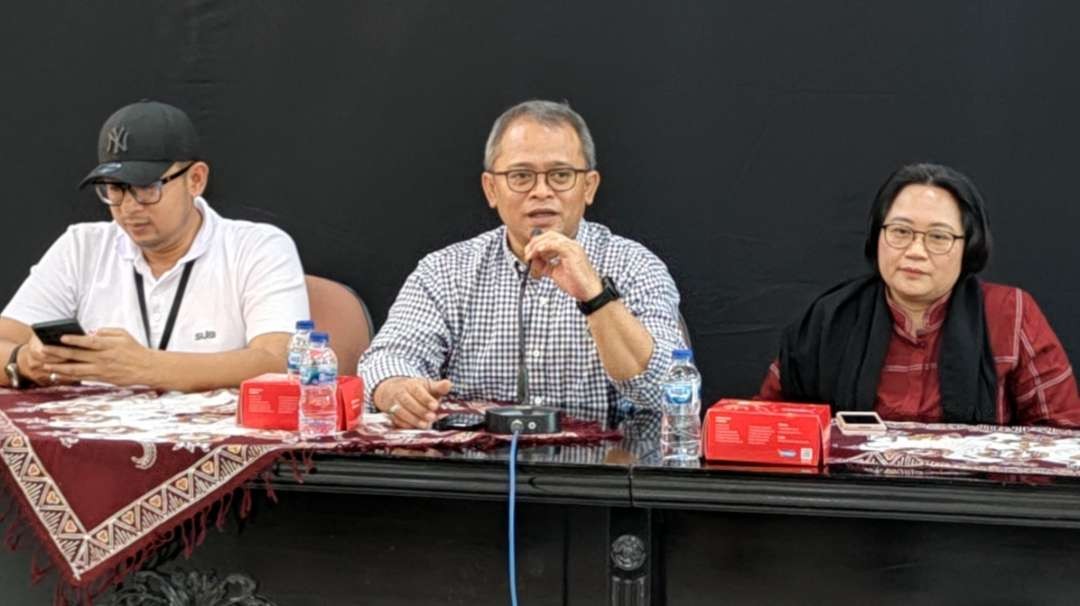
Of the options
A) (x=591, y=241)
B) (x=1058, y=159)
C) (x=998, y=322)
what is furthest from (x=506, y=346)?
(x=1058, y=159)

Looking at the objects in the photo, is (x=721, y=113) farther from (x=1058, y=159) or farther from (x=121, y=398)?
(x=121, y=398)

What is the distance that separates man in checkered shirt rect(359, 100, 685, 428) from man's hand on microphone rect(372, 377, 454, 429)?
0.18 metres

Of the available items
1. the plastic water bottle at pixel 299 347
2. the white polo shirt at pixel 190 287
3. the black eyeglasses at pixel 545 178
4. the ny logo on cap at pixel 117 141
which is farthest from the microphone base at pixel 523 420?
the ny logo on cap at pixel 117 141

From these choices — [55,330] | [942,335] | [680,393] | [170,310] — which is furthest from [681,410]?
[170,310]

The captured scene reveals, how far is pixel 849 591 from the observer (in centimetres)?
196

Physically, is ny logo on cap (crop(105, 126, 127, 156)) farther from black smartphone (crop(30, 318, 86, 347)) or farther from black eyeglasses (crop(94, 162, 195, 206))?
black smartphone (crop(30, 318, 86, 347))

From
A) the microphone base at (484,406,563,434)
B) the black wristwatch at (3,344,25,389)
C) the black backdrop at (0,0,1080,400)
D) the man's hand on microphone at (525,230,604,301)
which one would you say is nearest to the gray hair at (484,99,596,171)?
the man's hand on microphone at (525,230,604,301)

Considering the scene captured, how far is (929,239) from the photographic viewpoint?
253 cm

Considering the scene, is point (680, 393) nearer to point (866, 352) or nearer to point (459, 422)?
point (459, 422)

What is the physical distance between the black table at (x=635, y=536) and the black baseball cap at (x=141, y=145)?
103 cm

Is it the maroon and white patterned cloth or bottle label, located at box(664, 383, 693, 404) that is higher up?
bottle label, located at box(664, 383, 693, 404)

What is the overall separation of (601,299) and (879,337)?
536 mm

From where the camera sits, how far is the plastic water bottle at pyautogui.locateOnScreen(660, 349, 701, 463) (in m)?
2.12

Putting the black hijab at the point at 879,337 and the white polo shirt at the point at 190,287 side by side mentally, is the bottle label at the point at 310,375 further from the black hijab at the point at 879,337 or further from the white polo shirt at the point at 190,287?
the black hijab at the point at 879,337
